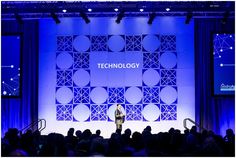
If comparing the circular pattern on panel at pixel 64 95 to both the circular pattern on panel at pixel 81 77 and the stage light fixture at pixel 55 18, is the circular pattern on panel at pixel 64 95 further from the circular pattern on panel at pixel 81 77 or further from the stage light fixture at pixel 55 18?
the stage light fixture at pixel 55 18

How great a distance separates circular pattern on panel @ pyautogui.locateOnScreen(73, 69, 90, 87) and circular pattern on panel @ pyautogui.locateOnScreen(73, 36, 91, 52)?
2.37 ft

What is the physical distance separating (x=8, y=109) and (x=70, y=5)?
162 inches

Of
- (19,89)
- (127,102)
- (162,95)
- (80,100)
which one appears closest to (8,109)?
(19,89)

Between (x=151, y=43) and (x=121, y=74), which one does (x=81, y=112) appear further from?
(x=151, y=43)

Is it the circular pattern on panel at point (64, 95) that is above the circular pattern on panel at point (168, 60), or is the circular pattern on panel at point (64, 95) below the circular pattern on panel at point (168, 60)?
below

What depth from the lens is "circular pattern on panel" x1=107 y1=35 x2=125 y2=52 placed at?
48.1 ft

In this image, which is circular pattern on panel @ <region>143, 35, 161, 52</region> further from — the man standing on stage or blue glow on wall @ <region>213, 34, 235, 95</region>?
the man standing on stage

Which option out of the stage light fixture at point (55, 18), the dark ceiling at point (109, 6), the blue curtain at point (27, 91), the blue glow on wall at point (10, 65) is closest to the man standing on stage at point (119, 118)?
the blue curtain at point (27, 91)

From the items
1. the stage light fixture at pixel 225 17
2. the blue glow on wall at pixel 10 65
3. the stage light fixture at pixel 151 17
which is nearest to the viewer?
the stage light fixture at pixel 225 17

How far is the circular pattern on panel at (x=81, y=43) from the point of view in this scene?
14.7m

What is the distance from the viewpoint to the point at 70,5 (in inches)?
→ 532

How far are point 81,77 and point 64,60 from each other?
2.60 ft

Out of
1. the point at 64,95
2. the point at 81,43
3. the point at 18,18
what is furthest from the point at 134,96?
the point at 18,18

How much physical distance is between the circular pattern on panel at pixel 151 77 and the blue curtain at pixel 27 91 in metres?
3.60
